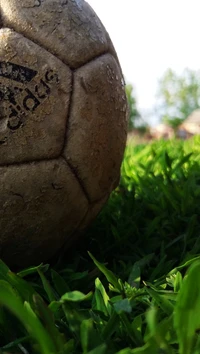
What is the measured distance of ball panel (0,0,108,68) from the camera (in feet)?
7.33

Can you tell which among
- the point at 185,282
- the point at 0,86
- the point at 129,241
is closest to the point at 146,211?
the point at 129,241

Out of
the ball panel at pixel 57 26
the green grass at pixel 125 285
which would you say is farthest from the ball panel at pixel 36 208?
the ball panel at pixel 57 26

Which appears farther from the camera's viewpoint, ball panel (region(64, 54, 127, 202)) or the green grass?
ball panel (region(64, 54, 127, 202))

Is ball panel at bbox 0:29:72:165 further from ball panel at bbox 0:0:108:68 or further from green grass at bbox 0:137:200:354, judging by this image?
green grass at bbox 0:137:200:354

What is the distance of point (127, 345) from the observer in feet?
5.85

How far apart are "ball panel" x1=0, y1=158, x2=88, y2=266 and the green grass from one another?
0.41 ft

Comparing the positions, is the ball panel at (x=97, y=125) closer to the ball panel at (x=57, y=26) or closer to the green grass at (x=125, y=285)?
the ball panel at (x=57, y=26)

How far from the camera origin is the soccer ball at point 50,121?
2.17 m

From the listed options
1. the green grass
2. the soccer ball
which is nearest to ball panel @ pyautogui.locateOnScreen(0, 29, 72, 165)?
the soccer ball

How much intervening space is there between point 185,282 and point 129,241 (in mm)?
1277

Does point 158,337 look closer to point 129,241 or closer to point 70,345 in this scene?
point 70,345

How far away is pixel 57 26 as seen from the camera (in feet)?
7.50

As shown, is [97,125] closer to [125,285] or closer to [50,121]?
[50,121]

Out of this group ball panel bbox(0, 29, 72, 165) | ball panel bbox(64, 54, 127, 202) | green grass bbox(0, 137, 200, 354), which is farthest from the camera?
ball panel bbox(64, 54, 127, 202)
